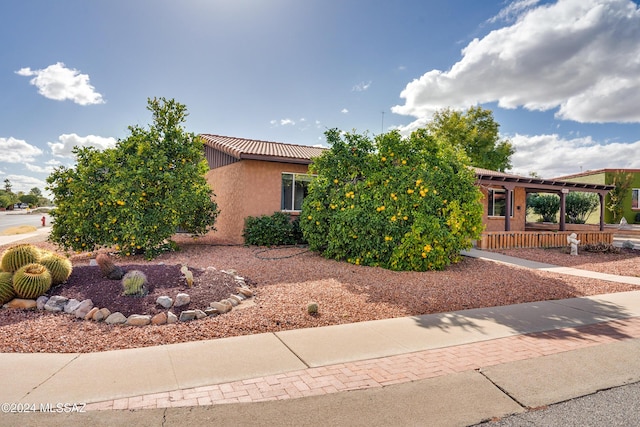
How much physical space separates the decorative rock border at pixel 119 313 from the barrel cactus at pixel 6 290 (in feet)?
0.27

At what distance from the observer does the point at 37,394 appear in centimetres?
310

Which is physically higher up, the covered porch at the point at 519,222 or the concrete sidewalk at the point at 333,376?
the covered porch at the point at 519,222

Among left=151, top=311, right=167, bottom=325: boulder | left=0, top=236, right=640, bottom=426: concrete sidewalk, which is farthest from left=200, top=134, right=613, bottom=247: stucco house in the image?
left=0, top=236, right=640, bottom=426: concrete sidewalk

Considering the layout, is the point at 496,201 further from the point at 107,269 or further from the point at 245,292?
the point at 107,269

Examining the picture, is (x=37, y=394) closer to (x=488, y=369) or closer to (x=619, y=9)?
(x=488, y=369)

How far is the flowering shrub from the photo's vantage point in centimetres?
896

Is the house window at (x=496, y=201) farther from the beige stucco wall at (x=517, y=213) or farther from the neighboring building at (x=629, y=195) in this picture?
the neighboring building at (x=629, y=195)

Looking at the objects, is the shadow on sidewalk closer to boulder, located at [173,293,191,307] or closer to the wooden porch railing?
boulder, located at [173,293,191,307]

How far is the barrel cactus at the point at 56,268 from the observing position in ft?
19.7

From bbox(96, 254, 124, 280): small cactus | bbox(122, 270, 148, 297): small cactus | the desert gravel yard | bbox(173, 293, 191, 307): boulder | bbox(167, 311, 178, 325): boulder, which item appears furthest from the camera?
bbox(96, 254, 124, 280): small cactus

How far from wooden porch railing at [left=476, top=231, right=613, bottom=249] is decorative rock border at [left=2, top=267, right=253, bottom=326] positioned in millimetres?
11481

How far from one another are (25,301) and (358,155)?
300 inches

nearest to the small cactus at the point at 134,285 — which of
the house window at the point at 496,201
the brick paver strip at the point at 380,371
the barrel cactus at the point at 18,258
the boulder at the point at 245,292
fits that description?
the boulder at the point at 245,292

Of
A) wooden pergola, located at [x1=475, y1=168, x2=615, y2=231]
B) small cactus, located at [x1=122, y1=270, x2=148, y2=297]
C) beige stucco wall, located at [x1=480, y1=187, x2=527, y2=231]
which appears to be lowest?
small cactus, located at [x1=122, y1=270, x2=148, y2=297]
